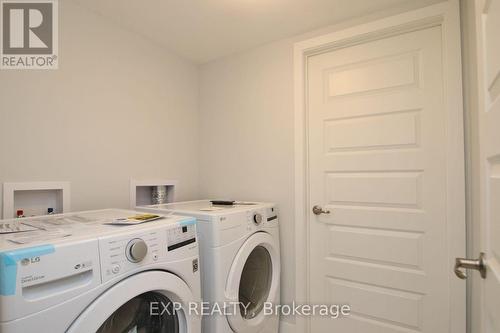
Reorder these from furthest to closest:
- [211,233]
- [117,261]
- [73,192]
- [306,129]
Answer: [306,129], [73,192], [211,233], [117,261]

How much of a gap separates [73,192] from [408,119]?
1.94 meters

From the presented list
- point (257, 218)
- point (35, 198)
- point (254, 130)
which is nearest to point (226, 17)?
point (254, 130)

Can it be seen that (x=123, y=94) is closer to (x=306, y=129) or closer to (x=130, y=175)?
(x=130, y=175)

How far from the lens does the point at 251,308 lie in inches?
61.9

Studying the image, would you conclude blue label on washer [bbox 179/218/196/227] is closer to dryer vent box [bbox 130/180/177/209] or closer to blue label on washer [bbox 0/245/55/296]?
blue label on washer [bbox 0/245/55/296]

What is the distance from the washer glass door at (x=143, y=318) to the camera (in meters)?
0.96

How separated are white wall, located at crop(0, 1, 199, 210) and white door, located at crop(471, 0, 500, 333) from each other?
1.75 metres

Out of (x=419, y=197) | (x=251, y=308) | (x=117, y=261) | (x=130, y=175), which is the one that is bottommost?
(x=251, y=308)

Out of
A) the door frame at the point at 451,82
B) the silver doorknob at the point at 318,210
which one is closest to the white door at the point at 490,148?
the door frame at the point at 451,82

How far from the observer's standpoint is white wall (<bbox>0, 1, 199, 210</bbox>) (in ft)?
4.17

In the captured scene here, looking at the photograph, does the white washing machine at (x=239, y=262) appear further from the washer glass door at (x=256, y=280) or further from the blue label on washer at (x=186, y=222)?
the blue label on washer at (x=186, y=222)

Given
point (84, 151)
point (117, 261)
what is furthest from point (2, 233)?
point (84, 151)

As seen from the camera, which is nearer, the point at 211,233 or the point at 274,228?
the point at 211,233

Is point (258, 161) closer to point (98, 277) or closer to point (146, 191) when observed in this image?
point (146, 191)
